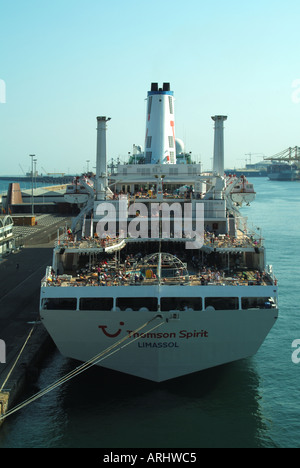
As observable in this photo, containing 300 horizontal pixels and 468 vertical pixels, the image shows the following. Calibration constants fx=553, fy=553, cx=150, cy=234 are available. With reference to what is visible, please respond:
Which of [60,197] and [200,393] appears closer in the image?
[200,393]

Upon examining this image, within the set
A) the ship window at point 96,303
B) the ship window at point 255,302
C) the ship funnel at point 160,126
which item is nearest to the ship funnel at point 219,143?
the ship funnel at point 160,126

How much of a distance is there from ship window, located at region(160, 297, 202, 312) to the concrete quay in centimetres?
659

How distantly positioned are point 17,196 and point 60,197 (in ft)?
25.0

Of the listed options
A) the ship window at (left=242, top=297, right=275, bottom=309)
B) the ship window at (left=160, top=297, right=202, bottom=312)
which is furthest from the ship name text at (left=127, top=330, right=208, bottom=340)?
the ship window at (left=242, top=297, right=275, bottom=309)

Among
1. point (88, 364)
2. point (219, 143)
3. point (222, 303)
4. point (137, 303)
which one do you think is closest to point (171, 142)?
point (219, 143)

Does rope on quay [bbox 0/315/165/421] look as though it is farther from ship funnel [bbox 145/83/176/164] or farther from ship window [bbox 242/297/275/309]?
ship funnel [bbox 145/83/176/164]

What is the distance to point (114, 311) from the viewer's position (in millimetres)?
22047

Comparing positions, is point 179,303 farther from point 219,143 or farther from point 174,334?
point 219,143

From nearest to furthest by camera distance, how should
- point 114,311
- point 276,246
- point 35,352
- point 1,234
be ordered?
point 114,311 → point 35,352 → point 1,234 → point 276,246

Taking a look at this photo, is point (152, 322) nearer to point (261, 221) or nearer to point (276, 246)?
point (276, 246)

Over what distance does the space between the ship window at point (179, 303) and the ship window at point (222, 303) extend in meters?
0.42

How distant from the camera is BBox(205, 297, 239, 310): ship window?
76.5ft

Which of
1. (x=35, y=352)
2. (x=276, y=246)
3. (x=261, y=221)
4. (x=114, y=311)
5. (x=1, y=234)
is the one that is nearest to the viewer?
(x=114, y=311)

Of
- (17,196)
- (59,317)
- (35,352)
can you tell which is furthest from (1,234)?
(17,196)
